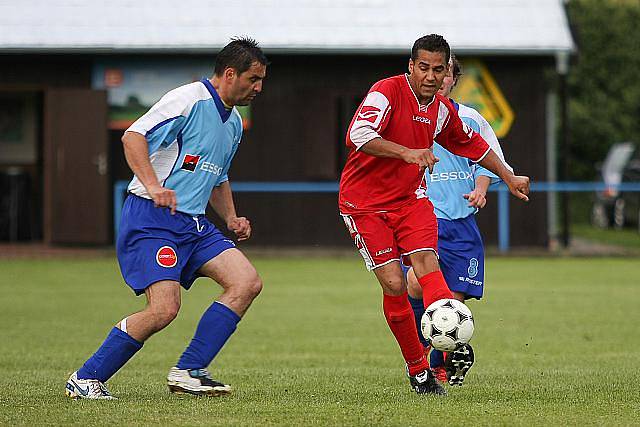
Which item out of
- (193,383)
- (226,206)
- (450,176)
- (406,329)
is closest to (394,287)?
(406,329)

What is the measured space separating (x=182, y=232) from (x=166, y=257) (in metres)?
0.20

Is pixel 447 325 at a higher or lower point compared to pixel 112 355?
higher

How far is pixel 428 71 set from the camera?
7238 mm

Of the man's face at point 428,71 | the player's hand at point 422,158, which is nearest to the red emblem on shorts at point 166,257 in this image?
the player's hand at point 422,158

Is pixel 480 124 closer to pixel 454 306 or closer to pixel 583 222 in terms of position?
pixel 454 306

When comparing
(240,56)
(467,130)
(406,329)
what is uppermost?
(240,56)

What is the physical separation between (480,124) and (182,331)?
4.78 metres

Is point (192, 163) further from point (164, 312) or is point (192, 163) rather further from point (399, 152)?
point (399, 152)

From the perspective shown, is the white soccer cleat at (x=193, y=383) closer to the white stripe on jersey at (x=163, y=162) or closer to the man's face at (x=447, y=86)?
the white stripe on jersey at (x=163, y=162)

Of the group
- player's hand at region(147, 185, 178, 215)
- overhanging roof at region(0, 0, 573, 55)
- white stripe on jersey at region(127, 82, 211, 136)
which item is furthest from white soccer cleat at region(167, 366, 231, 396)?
overhanging roof at region(0, 0, 573, 55)

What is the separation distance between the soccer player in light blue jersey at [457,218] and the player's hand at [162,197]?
2230 mm

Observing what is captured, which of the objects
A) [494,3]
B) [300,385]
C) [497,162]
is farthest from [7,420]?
[494,3]

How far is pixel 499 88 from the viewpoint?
903 inches

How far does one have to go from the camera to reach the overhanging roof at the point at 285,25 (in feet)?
72.2
